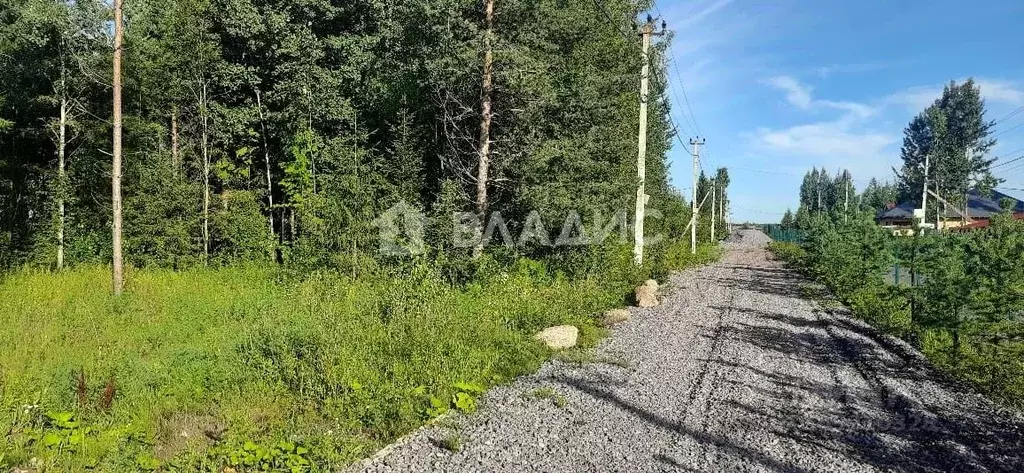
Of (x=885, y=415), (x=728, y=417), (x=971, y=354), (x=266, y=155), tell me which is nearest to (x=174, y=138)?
(x=266, y=155)

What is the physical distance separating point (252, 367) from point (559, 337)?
165 inches

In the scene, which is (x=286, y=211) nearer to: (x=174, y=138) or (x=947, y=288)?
(x=174, y=138)

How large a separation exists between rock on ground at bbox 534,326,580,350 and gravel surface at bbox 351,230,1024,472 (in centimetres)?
53

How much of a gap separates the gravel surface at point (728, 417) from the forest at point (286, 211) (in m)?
0.60

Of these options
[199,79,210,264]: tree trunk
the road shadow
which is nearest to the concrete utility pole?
the road shadow

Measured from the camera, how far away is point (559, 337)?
26.9 feet

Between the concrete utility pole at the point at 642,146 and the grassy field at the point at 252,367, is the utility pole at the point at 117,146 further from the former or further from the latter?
the concrete utility pole at the point at 642,146

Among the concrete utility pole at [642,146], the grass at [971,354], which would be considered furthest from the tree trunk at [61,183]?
the grass at [971,354]

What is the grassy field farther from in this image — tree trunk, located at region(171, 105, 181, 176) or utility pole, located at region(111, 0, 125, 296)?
tree trunk, located at region(171, 105, 181, 176)

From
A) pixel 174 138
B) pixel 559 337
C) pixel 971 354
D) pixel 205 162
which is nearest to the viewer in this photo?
pixel 971 354

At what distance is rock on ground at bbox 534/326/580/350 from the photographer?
803 cm

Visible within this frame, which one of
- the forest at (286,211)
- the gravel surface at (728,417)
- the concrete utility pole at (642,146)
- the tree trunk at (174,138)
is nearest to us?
the gravel surface at (728,417)

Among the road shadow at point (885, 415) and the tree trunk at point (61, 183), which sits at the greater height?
the tree trunk at point (61, 183)

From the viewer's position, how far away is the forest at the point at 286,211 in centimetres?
531
